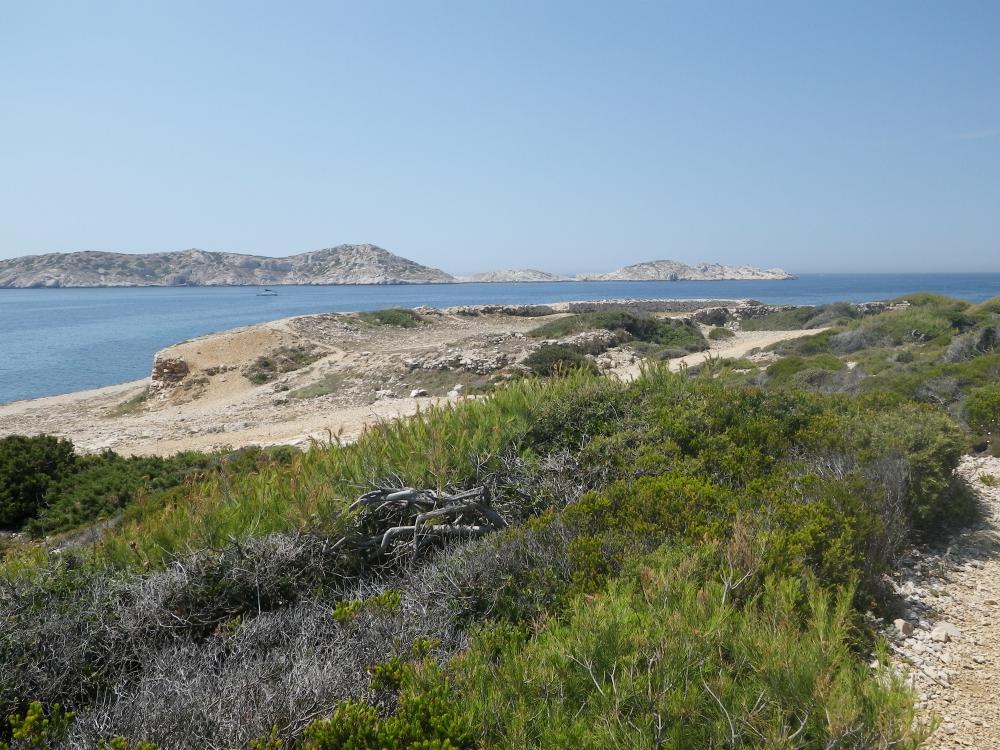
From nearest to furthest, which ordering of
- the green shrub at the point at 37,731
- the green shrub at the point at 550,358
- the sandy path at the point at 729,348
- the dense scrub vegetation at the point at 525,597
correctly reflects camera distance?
the dense scrub vegetation at the point at 525,597 → the green shrub at the point at 37,731 → the green shrub at the point at 550,358 → the sandy path at the point at 729,348

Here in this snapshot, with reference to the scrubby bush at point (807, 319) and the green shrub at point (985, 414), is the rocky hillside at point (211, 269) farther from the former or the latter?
the green shrub at point (985, 414)

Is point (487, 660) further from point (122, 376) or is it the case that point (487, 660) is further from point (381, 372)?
point (122, 376)

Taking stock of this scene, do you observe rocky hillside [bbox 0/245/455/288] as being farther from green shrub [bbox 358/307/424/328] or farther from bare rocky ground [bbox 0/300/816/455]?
bare rocky ground [bbox 0/300/816/455]

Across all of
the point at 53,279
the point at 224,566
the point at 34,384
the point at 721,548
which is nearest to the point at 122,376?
the point at 34,384

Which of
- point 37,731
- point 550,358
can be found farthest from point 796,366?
point 37,731

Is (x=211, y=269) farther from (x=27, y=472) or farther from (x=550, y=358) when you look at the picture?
(x=27, y=472)

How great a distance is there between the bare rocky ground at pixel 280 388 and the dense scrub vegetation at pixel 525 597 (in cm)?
800

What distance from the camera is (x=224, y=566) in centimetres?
394

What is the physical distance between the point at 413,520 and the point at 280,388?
20.1 metres

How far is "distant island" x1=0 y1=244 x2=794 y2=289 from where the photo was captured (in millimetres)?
161125

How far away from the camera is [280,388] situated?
23391mm

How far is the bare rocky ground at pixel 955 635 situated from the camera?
3014 mm

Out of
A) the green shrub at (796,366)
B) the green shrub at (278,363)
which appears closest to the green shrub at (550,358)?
the green shrub at (796,366)

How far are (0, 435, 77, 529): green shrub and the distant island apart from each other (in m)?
171
